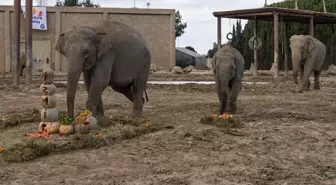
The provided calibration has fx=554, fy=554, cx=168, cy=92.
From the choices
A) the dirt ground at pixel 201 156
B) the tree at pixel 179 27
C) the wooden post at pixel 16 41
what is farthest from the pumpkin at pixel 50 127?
the tree at pixel 179 27

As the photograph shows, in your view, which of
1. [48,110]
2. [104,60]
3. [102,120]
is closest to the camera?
[48,110]

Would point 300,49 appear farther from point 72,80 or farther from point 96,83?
point 72,80

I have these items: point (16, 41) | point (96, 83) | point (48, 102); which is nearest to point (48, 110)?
point (48, 102)

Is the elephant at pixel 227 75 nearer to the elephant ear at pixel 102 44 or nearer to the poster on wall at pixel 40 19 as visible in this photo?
the elephant ear at pixel 102 44

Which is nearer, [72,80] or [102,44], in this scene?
[72,80]

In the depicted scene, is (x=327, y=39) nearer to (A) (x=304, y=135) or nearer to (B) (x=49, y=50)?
(B) (x=49, y=50)

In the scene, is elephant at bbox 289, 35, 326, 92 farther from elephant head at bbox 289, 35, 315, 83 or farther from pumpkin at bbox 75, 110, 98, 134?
pumpkin at bbox 75, 110, 98, 134

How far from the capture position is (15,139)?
27.5 feet

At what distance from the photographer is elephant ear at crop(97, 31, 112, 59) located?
31.4 ft

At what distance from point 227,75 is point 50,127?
416 cm

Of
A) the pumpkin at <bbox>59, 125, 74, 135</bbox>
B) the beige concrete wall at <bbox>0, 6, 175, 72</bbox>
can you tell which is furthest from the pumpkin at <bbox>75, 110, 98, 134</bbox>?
the beige concrete wall at <bbox>0, 6, 175, 72</bbox>

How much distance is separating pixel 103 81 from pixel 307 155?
3.79 m

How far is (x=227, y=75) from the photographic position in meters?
11.4

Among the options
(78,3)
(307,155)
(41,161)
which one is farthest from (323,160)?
(78,3)
